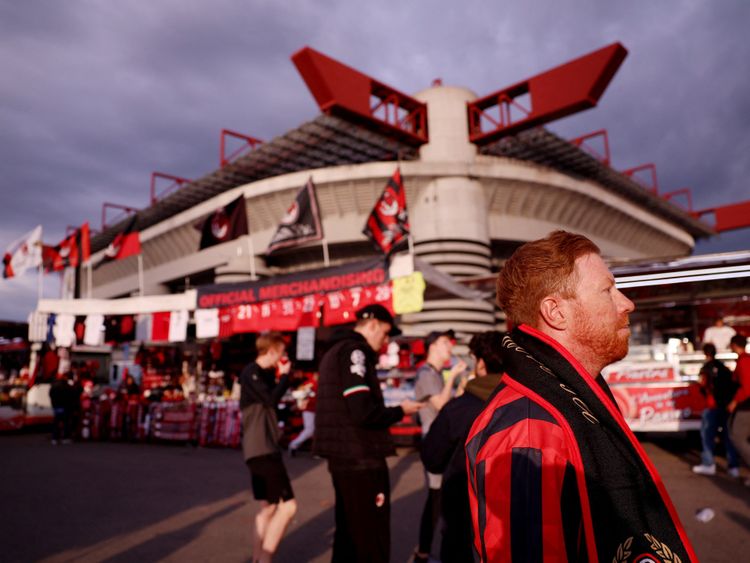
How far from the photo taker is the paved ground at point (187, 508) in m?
5.06

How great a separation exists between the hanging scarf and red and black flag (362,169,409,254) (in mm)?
11336

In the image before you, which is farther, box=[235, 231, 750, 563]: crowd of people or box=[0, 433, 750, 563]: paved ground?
box=[0, 433, 750, 563]: paved ground

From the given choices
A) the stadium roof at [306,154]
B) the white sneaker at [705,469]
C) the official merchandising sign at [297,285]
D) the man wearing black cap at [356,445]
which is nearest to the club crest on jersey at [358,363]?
the man wearing black cap at [356,445]

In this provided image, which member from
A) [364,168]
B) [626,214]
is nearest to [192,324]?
[364,168]

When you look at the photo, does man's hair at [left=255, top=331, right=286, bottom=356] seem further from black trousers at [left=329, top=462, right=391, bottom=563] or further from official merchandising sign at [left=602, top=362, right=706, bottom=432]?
official merchandising sign at [left=602, top=362, right=706, bottom=432]

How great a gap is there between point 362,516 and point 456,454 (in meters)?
0.84

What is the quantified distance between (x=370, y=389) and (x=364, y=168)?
63.7 ft

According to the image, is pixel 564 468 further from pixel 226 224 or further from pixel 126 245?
pixel 126 245

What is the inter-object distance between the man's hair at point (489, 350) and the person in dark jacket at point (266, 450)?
1.87 m

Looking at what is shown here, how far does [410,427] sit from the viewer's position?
452 inches

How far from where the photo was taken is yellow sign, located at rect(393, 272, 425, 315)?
11688mm

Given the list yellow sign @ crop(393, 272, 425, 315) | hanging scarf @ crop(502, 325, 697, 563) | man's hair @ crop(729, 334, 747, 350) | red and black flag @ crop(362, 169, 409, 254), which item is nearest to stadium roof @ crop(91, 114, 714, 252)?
red and black flag @ crop(362, 169, 409, 254)

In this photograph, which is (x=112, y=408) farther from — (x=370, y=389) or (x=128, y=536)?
(x=370, y=389)

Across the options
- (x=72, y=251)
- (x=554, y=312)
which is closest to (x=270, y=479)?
(x=554, y=312)
